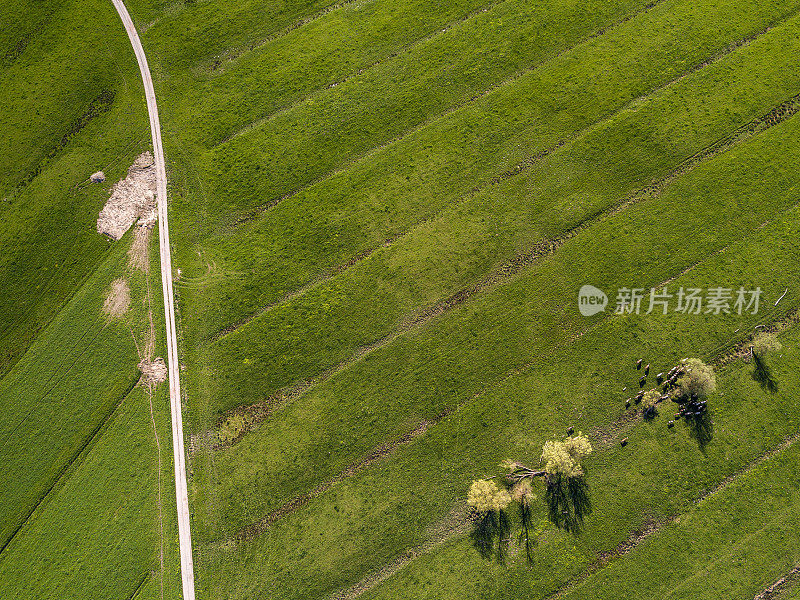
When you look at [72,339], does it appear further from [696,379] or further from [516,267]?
[696,379]

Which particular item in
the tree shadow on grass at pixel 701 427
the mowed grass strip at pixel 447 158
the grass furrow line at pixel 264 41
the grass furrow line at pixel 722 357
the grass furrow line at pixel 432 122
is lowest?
the tree shadow on grass at pixel 701 427

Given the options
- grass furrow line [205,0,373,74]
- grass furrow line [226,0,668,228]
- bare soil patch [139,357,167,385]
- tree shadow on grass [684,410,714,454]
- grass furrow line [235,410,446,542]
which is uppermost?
grass furrow line [205,0,373,74]

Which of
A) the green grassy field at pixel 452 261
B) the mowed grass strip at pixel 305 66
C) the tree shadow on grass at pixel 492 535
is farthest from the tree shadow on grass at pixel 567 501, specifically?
the mowed grass strip at pixel 305 66

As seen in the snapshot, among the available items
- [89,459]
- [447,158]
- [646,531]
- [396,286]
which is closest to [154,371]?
[89,459]

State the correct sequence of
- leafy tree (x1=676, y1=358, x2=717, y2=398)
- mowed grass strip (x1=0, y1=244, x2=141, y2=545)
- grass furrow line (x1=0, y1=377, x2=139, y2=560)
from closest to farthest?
1. leafy tree (x1=676, y1=358, x2=717, y2=398)
2. grass furrow line (x1=0, y1=377, x2=139, y2=560)
3. mowed grass strip (x1=0, y1=244, x2=141, y2=545)

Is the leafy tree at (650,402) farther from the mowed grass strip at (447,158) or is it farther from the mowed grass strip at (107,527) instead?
the mowed grass strip at (107,527)

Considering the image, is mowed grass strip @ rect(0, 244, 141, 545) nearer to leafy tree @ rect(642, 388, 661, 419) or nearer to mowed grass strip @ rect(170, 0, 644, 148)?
mowed grass strip @ rect(170, 0, 644, 148)

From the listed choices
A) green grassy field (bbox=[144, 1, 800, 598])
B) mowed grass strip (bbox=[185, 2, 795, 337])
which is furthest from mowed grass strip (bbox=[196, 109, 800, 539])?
mowed grass strip (bbox=[185, 2, 795, 337])
